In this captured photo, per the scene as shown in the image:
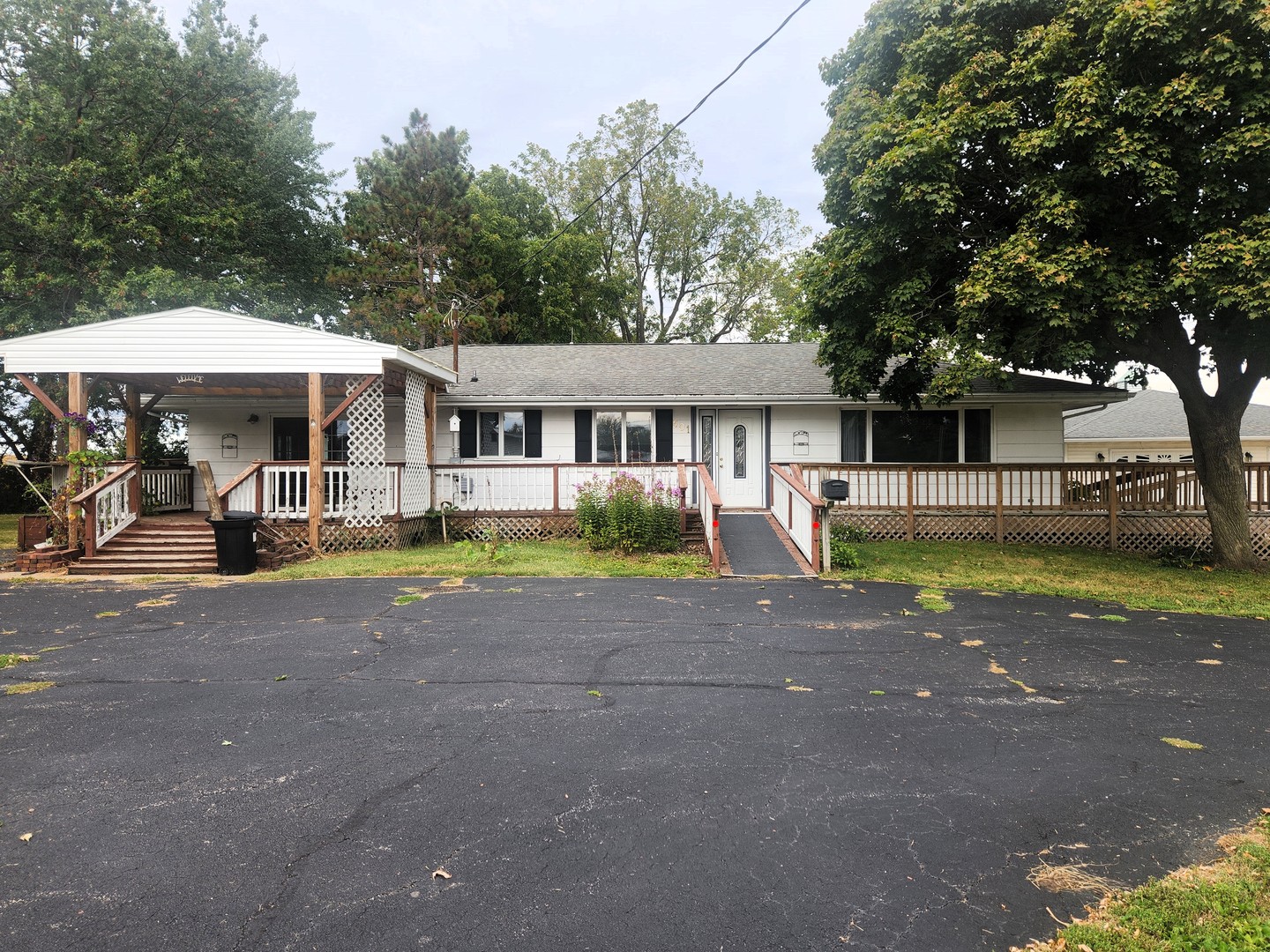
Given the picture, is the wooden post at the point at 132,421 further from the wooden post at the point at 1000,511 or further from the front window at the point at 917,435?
the wooden post at the point at 1000,511

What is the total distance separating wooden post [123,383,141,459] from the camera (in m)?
13.5

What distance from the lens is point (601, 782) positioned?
3426 mm

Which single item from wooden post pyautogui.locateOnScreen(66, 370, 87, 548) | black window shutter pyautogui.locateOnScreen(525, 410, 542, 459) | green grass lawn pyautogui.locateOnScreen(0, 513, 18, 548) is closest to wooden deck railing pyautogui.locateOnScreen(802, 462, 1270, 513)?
black window shutter pyautogui.locateOnScreen(525, 410, 542, 459)

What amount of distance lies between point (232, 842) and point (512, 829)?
1.19 meters

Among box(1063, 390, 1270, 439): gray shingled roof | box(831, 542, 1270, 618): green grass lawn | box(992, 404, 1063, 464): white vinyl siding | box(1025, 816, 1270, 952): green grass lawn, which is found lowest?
box(831, 542, 1270, 618): green grass lawn

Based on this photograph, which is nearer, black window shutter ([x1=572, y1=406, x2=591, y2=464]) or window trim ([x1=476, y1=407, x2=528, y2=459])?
black window shutter ([x1=572, y1=406, x2=591, y2=464])

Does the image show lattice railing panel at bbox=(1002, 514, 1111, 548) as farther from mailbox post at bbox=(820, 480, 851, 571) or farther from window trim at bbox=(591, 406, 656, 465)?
window trim at bbox=(591, 406, 656, 465)

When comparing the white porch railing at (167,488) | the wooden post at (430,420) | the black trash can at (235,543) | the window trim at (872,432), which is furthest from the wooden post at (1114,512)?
the white porch railing at (167,488)

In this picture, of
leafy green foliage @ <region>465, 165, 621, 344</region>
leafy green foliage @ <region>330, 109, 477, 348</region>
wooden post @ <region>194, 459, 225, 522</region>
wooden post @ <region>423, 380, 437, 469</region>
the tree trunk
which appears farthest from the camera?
leafy green foliage @ <region>465, 165, 621, 344</region>

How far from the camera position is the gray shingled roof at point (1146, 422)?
22609mm

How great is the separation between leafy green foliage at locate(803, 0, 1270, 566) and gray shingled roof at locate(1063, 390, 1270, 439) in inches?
522

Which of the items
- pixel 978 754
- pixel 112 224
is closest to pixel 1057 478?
pixel 978 754

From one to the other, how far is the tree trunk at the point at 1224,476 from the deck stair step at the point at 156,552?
55.6 feet

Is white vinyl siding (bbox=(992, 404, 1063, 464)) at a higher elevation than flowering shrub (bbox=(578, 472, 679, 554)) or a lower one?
higher
